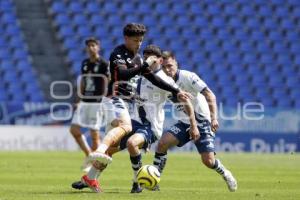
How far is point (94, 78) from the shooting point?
1655 cm

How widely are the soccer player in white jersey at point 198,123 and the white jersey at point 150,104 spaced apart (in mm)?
277

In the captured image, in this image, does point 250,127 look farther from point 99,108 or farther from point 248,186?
point 248,186

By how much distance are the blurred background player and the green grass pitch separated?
687mm

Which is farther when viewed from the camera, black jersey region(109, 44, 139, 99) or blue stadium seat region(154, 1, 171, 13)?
blue stadium seat region(154, 1, 171, 13)

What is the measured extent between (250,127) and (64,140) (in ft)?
19.5

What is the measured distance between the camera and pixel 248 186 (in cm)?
1277

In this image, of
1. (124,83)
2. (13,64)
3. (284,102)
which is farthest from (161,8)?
(124,83)

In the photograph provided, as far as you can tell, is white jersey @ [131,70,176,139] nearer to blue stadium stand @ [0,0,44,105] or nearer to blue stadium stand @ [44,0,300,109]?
blue stadium stand @ [0,0,44,105]

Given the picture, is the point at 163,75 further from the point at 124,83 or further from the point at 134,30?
the point at 134,30

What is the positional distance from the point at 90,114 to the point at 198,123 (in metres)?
5.63

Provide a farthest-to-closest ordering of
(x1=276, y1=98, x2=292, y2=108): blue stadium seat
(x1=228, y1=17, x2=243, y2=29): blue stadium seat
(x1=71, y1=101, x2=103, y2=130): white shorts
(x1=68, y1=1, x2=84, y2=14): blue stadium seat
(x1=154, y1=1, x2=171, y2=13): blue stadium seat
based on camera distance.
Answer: (x1=228, y1=17, x2=243, y2=29): blue stadium seat → (x1=154, y1=1, x2=171, y2=13): blue stadium seat → (x1=68, y1=1, x2=84, y2=14): blue stadium seat → (x1=276, y1=98, x2=292, y2=108): blue stadium seat → (x1=71, y1=101, x2=103, y2=130): white shorts

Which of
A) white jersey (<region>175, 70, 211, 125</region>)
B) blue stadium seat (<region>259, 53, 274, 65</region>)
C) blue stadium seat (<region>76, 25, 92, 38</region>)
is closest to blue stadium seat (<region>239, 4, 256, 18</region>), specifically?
blue stadium seat (<region>259, 53, 274, 65</region>)

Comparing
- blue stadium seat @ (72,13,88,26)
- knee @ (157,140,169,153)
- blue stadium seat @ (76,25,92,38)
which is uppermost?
blue stadium seat @ (72,13,88,26)

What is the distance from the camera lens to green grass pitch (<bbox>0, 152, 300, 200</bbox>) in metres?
10.4
